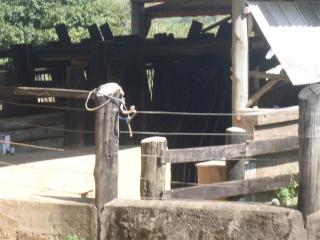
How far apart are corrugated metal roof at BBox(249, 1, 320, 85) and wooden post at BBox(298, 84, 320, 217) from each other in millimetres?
4515

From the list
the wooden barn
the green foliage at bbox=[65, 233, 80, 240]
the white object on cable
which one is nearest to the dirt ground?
the wooden barn

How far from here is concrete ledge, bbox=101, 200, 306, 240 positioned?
575cm

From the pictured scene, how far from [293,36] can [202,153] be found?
3.90 meters

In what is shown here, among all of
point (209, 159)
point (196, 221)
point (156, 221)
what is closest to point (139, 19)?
point (209, 159)

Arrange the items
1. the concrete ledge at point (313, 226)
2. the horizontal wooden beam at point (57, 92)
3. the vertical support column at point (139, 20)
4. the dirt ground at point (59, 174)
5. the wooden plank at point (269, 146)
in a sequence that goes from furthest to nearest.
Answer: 1. the vertical support column at point (139, 20)
2. the wooden plank at point (269, 146)
3. the dirt ground at point (59, 174)
4. the horizontal wooden beam at point (57, 92)
5. the concrete ledge at point (313, 226)

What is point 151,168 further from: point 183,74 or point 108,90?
point 183,74

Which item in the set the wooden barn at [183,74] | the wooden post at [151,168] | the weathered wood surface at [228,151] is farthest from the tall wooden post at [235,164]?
the wooden post at [151,168]

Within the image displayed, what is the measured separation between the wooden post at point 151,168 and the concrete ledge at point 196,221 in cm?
60

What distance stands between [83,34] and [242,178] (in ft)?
55.0

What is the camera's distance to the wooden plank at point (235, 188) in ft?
26.5

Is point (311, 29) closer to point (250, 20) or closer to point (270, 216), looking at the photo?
point (250, 20)

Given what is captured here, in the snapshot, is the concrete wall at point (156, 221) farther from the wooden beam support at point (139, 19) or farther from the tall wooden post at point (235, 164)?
the wooden beam support at point (139, 19)

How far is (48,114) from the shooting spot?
481 inches

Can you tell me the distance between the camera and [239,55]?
1031 cm
